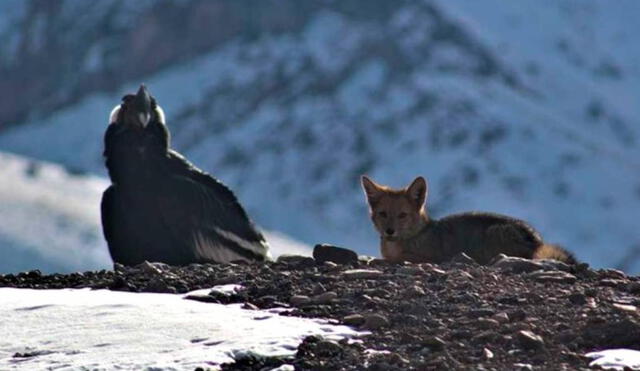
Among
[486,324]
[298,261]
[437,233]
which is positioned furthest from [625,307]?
[437,233]

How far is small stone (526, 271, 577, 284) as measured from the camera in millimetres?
10773

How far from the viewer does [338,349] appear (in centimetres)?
902

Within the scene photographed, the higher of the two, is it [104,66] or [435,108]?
[104,66]

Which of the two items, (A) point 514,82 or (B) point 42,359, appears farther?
(A) point 514,82

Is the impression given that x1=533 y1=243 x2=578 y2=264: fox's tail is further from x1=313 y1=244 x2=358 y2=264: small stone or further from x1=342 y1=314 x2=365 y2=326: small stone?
x1=342 y1=314 x2=365 y2=326: small stone

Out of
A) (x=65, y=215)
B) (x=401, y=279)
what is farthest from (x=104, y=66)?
(x=401, y=279)

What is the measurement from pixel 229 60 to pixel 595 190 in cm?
2070

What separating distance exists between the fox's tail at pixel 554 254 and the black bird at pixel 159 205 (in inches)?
126

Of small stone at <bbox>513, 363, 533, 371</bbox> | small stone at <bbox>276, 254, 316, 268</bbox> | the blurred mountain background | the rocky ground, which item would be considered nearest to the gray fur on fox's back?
the rocky ground

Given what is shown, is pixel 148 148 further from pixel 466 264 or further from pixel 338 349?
pixel 338 349

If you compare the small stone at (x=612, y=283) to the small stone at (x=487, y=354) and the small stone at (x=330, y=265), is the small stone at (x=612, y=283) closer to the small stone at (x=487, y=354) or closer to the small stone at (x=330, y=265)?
the small stone at (x=330, y=265)

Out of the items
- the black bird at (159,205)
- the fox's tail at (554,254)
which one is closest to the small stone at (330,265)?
the fox's tail at (554,254)

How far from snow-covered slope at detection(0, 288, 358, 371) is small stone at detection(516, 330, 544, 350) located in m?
0.83

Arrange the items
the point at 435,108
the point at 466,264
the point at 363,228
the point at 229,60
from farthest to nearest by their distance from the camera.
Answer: the point at 229,60
the point at 435,108
the point at 363,228
the point at 466,264
